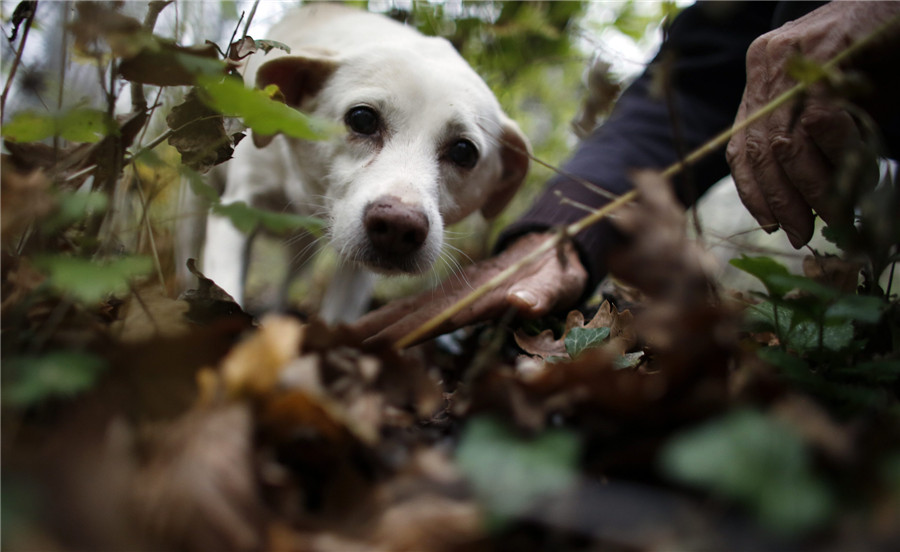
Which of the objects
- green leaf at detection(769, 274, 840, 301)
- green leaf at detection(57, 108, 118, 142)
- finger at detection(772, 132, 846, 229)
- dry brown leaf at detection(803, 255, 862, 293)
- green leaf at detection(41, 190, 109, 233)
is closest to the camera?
green leaf at detection(41, 190, 109, 233)

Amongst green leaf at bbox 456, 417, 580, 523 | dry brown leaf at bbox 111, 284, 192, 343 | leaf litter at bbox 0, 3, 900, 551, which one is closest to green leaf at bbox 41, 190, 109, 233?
leaf litter at bbox 0, 3, 900, 551

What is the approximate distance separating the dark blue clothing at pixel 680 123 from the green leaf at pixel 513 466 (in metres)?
1.79

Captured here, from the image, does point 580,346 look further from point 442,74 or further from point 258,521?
point 442,74

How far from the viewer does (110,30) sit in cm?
90

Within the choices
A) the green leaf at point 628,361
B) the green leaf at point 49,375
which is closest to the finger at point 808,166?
the green leaf at point 628,361

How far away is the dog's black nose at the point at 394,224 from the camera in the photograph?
1.80 meters

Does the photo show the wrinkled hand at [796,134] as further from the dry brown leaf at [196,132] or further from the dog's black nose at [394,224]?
the dry brown leaf at [196,132]

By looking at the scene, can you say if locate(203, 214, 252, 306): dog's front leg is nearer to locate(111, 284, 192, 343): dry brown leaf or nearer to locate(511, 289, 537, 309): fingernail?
locate(511, 289, 537, 309): fingernail

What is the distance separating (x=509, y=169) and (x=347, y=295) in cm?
119

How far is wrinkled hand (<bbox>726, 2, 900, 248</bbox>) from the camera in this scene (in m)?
1.38

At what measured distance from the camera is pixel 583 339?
1361 mm

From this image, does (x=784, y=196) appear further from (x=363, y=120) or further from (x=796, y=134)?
(x=363, y=120)

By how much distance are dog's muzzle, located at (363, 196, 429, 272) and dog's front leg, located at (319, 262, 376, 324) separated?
3.99 ft

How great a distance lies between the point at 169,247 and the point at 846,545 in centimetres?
293
